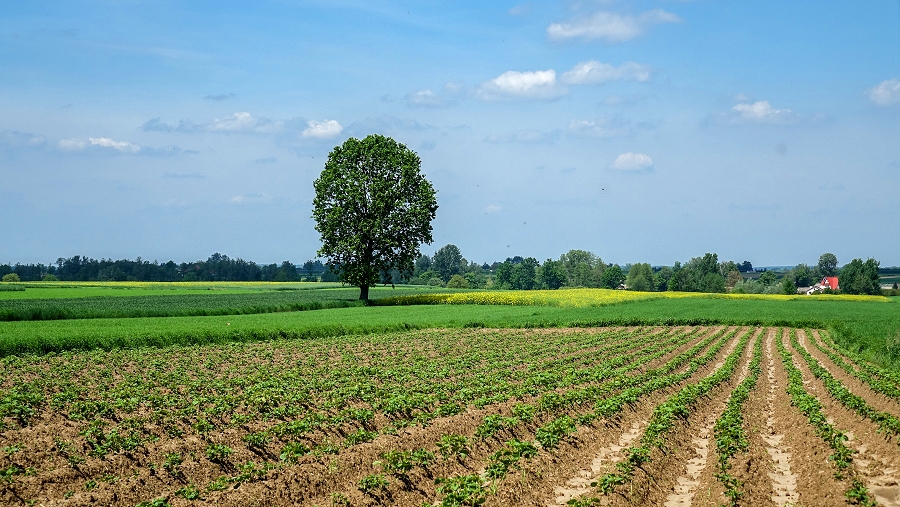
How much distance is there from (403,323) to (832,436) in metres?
31.5

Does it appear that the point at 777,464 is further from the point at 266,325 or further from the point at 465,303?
the point at 465,303

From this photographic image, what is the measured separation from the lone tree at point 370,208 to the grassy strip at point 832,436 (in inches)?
1784

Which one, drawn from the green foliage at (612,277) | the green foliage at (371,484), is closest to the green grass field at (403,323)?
the green foliage at (371,484)

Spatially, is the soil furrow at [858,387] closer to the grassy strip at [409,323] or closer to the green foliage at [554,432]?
the grassy strip at [409,323]

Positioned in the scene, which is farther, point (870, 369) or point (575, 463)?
point (870, 369)

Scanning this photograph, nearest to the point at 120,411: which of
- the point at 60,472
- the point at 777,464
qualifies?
the point at 60,472

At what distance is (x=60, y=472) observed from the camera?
12219mm

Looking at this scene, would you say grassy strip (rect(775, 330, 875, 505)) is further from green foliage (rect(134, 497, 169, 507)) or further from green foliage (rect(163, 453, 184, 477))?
green foliage (rect(163, 453, 184, 477))

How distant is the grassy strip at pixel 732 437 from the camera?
1212cm

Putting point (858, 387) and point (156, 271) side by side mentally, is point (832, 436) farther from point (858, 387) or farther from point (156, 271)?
point (156, 271)

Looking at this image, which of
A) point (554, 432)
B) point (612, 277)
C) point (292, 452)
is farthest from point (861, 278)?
point (292, 452)

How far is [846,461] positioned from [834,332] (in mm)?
34354

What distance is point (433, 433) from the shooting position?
50.5 ft

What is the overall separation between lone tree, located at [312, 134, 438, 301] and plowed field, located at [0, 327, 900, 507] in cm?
3859
